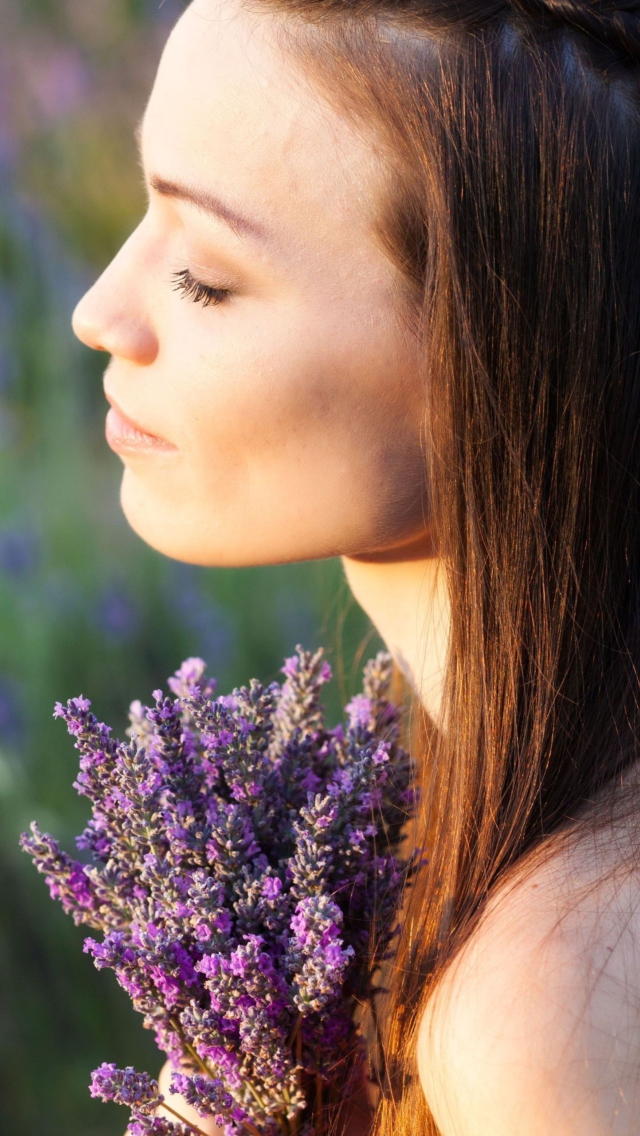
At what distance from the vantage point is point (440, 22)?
42.0 inches

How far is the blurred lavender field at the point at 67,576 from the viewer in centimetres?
212

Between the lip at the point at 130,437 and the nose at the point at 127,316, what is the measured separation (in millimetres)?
79

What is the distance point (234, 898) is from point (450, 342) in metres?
0.57

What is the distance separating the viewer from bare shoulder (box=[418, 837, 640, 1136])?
2.73ft

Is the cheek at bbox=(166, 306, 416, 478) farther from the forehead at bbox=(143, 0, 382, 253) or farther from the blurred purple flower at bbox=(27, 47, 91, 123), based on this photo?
the blurred purple flower at bbox=(27, 47, 91, 123)

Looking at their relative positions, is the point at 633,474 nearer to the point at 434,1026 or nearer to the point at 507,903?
the point at 507,903

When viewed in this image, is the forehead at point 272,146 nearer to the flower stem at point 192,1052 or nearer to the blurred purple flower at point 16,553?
the flower stem at point 192,1052

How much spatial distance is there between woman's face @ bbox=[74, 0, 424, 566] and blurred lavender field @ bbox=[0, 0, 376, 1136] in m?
0.86

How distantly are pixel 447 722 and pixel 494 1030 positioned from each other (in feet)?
1.12

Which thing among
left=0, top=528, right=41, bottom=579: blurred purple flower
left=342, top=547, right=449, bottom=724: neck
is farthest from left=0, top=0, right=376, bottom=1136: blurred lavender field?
left=342, top=547, right=449, bottom=724: neck

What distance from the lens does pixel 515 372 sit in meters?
1.08

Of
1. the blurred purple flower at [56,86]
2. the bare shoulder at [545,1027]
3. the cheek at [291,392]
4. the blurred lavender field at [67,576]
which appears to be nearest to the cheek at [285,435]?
the cheek at [291,392]

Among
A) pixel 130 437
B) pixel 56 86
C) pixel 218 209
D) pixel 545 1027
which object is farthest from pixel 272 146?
pixel 56 86

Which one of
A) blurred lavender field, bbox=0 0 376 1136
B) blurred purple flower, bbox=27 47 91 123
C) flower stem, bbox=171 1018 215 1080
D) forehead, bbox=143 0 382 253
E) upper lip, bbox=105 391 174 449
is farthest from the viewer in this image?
blurred purple flower, bbox=27 47 91 123
